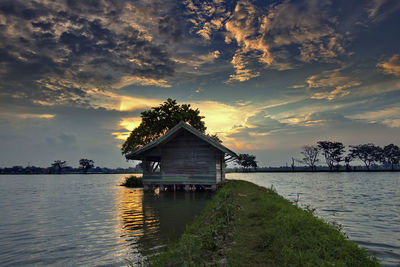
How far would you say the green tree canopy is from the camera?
39.5 metres

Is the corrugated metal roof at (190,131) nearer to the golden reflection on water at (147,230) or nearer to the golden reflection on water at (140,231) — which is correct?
the golden reflection on water at (147,230)

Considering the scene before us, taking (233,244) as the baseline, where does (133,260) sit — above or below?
below

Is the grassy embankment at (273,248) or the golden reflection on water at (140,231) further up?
the grassy embankment at (273,248)

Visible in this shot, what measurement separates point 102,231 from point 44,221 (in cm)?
445

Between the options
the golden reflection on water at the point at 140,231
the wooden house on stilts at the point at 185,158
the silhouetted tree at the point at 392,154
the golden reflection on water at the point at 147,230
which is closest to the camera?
the golden reflection on water at the point at 147,230

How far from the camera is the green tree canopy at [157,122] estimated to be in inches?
1555

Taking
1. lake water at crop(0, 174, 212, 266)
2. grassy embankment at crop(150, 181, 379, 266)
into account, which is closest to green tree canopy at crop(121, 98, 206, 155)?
lake water at crop(0, 174, 212, 266)

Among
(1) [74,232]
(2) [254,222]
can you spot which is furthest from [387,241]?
(1) [74,232]

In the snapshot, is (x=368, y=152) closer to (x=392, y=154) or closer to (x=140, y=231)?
(x=392, y=154)

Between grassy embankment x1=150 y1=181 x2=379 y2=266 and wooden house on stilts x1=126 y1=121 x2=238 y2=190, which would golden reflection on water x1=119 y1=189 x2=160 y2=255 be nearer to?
grassy embankment x1=150 y1=181 x2=379 y2=266

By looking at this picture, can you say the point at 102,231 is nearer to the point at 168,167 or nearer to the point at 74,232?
the point at 74,232

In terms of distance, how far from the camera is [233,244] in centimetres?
607

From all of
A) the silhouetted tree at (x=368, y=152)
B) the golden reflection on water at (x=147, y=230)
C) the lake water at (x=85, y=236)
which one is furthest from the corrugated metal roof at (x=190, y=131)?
the silhouetted tree at (x=368, y=152)

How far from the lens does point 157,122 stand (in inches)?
1561
